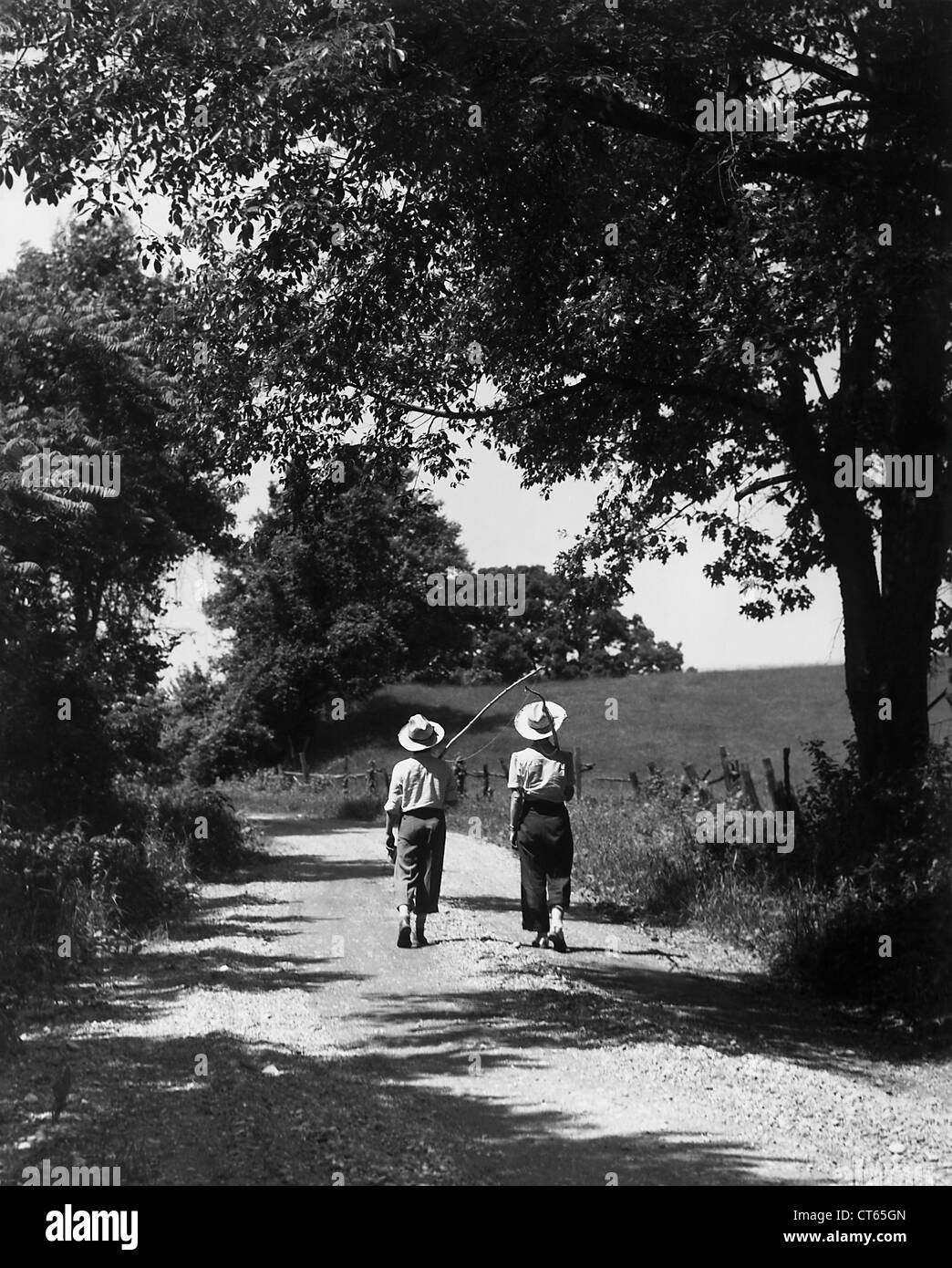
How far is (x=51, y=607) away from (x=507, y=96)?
1010 cm

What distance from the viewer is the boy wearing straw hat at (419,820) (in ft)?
44.3

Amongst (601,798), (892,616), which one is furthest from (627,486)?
(601,798)

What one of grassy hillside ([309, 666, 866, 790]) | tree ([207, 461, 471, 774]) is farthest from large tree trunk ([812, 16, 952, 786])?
grassy hillside ([309, 666, 866, 790])

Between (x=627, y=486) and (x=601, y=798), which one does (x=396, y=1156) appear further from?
(x=601, y=798)

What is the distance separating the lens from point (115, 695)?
1736 centimetres

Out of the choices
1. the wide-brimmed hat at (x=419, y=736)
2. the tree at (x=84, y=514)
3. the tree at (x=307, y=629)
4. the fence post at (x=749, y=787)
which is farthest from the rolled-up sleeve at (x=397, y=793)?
the tree at (x=307, y=629)

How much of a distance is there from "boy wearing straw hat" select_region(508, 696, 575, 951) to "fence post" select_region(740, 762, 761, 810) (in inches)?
223

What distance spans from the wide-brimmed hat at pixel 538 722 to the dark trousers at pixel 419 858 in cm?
134

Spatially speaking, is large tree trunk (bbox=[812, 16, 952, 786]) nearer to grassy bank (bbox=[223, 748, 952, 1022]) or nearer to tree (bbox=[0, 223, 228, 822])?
grassy bank (bbox=[223, 748, 952, 1022])

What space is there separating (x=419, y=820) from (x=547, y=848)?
53.1 inches

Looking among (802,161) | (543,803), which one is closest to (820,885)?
(543,803)

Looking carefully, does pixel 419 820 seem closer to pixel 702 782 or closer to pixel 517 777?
pixel 517 777
